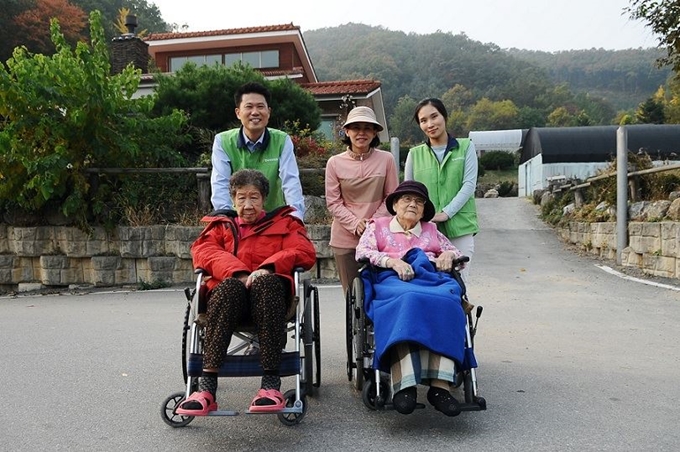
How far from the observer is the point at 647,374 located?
14.1 ft

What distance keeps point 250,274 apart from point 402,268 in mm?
863

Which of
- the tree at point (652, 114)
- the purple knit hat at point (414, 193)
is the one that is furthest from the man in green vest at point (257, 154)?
the tree at point (652, 114)

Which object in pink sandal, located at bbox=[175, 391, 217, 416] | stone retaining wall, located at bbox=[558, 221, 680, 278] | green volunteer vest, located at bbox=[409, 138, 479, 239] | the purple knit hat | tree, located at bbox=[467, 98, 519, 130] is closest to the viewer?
pink sandal, located at bbox=[175, 391, 217, 416]

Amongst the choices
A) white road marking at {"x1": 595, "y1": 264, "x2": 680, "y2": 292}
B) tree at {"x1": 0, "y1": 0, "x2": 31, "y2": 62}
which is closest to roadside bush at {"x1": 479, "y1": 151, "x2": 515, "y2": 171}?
tree at {"x1": 0, "y1": 0, "x2": 31, "y2": 62}

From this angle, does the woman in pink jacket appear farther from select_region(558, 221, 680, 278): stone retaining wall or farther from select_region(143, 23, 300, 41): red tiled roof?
select_region(143, 23, 300, 41): red tiled roof

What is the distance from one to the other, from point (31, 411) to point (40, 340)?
230 centimetres

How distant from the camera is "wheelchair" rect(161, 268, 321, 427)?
10.5ft

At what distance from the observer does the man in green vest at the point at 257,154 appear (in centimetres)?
405

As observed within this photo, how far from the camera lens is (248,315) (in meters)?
3.38

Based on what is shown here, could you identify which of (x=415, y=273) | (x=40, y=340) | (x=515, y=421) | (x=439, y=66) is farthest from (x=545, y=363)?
(x=439, y=66)

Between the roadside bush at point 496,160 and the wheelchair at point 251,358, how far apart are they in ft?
107

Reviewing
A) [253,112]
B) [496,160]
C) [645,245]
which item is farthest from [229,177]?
[496,160]

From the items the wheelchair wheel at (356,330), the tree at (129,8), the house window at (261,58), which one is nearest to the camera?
the wheelchair wheel at (356,330)

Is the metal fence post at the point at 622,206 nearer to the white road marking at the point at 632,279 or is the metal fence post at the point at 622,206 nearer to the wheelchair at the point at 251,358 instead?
the white road marking at the point at 632,279
